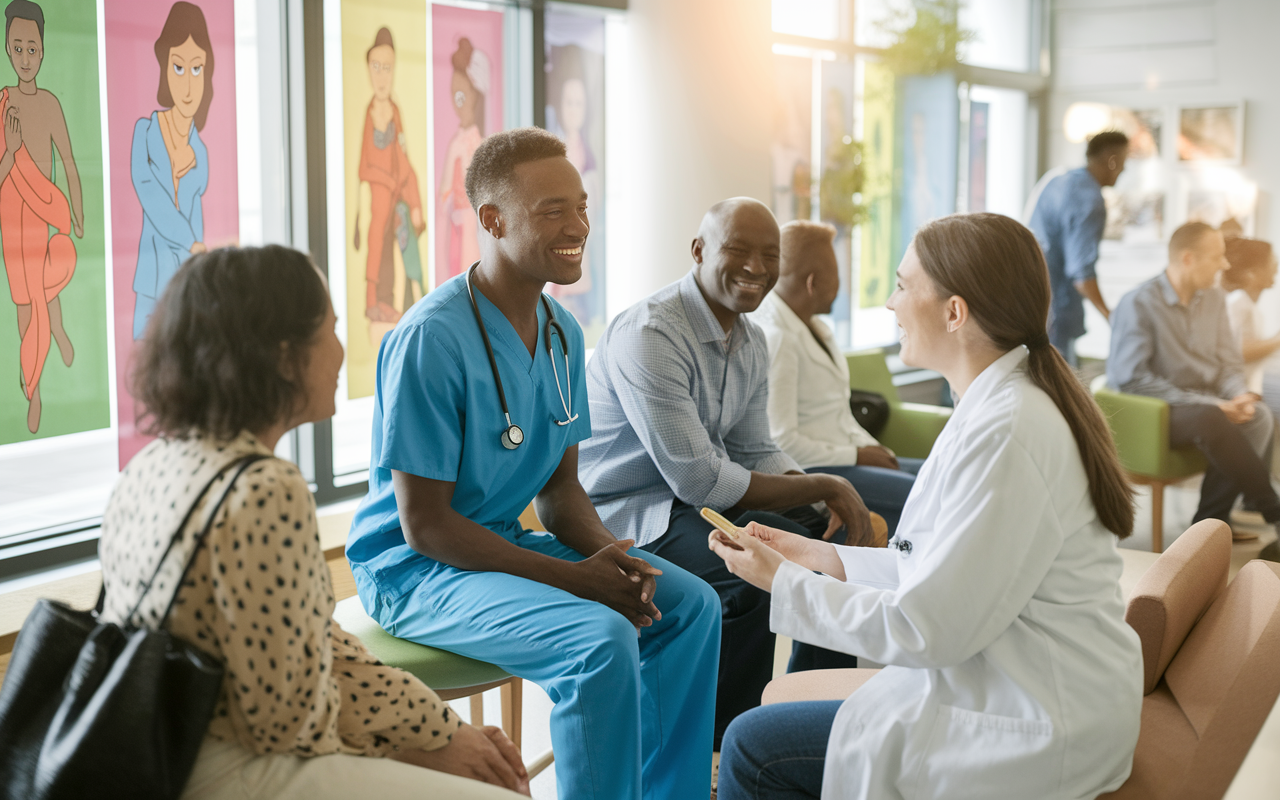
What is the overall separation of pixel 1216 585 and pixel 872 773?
110 cm

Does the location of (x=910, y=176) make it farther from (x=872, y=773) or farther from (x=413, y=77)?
(x=872, y=773)

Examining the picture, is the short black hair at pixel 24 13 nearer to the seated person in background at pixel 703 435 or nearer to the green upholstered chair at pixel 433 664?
the seated person in background at pixel 703 435

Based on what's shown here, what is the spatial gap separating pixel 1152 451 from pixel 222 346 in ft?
14.1

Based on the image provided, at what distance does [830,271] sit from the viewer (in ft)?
11.9

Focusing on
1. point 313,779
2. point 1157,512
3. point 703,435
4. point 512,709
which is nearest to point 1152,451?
point 1157,512

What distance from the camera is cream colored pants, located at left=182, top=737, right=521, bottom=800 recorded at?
1218mm

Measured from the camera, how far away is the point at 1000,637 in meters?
1.40

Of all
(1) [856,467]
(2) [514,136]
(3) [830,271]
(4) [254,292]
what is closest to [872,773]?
(4) [254,292]

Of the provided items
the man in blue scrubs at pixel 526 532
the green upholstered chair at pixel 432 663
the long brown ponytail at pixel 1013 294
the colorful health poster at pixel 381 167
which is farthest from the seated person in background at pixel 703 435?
the colorful health poster at pixel 381 167

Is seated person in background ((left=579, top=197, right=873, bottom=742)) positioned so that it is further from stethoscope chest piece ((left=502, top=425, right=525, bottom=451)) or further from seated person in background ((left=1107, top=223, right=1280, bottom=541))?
seated person in background ((left=1107, top=223, right=1280, bottom=541))

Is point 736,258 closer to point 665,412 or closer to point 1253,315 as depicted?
point 665,412

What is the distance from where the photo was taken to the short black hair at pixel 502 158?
7.04ft

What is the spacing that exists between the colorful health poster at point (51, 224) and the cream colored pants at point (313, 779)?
6.31ft

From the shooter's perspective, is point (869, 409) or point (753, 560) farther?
point (869, 409)
